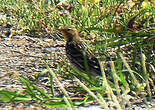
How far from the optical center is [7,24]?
5402mm

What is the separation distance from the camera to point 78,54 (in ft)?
12.5

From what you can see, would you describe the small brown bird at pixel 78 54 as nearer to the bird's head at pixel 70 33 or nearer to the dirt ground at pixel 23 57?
the bird's head at pixel 70 33

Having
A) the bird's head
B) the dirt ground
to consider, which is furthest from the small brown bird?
the dirt ground

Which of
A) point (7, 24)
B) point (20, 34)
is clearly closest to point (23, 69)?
point (20, 34)

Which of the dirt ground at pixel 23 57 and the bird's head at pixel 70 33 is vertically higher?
the bird's head at pixel 70 33

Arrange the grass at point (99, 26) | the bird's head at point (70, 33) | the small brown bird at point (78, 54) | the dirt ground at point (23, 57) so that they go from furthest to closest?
the bird's head at point (70, 33) → the small brown bird at point (78, 54) → the dirt ground at point (23, 57) → the grass at point (99, 26)

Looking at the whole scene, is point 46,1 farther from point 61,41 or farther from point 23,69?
point 23,69

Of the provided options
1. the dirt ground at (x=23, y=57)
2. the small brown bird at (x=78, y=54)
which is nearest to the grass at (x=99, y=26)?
the small brown bird at (x=78, y=54)

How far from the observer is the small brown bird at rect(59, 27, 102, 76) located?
3295 millimetres

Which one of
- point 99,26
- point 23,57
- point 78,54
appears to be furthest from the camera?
point 99,26

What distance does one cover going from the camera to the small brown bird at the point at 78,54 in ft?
10.8

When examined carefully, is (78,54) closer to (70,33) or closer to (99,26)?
(70,33)

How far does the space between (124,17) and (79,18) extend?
0.64m

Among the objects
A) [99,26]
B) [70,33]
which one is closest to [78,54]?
[70,33]
